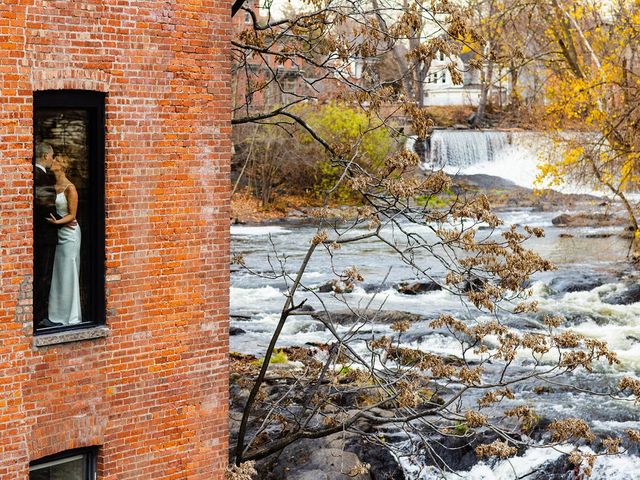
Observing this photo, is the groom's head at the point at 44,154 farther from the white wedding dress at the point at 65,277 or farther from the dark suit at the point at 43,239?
the white wedding dress at the point at 65,277

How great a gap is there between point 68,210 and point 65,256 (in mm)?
425

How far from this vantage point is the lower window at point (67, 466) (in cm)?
910

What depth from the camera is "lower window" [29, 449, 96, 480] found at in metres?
9.10

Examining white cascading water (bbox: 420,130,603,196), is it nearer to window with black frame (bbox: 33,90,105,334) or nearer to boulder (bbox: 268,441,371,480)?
boulder (bbox: 268,441,371,480)

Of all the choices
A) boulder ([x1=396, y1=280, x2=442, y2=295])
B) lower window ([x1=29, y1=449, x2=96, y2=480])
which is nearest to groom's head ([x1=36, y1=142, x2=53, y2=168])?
lower window ([x1=29, y1=449, x2=96, y2=480])

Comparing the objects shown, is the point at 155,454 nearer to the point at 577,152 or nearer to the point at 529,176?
the point at 577,152

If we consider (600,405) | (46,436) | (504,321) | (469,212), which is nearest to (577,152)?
(504,321)

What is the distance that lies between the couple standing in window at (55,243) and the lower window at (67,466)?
1227mm

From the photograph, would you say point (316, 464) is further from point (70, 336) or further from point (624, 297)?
point (624, 297)

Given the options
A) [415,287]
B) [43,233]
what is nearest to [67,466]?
[43,233]

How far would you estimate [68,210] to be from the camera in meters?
9.30

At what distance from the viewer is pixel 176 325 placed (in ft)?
32.8

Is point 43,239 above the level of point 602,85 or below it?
below

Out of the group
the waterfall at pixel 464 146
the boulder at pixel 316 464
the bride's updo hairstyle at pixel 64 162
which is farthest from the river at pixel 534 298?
the waterfall at pixel 464 146
